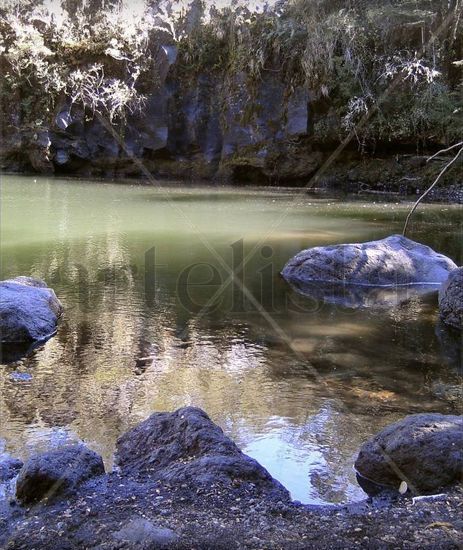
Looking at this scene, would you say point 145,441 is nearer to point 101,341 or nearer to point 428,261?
point 101,341

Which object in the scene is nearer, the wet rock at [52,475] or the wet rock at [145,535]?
the wet rock at [145,535]

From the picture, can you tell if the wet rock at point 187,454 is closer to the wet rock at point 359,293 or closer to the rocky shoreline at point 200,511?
the rocky shoreline at point 200,511

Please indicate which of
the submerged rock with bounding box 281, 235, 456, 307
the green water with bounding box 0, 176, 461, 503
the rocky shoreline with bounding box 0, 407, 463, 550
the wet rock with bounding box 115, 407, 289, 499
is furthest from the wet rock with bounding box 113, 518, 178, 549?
the submerged rock with bounding box 281, 235, 456, 307

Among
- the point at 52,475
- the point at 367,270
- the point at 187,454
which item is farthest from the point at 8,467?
the point at 367,270

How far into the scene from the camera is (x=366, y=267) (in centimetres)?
812

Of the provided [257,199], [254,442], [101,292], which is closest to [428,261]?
[101,292]

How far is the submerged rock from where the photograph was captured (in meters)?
7.96

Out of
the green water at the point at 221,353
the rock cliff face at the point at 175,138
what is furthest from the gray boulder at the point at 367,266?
the rock cliff face at the point at 175,138

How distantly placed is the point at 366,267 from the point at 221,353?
3455 mm

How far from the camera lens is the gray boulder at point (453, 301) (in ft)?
20.5

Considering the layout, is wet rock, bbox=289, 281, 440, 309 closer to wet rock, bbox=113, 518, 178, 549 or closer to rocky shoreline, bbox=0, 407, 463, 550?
rocky shoreline, bbox=0, 407, 463, 550

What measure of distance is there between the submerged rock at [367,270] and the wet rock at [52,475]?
5054 mm

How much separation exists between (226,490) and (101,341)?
295 cm

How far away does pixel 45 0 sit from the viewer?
23.7m
